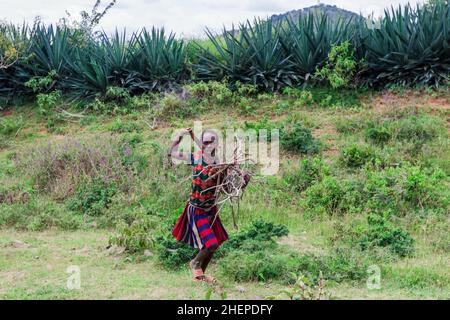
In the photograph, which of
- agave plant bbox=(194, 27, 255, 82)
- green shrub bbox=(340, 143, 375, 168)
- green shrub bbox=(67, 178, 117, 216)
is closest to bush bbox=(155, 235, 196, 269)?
green shrub bbox=(67, 178, 117, 216)

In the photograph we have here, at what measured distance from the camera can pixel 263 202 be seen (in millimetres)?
9906

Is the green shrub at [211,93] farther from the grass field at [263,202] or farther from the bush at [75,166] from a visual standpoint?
the bush at [75,166]

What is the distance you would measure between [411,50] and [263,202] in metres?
5.25

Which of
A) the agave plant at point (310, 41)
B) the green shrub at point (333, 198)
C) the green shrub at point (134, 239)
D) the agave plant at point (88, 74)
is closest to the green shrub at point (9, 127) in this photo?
the agave plant at point (88, 74)

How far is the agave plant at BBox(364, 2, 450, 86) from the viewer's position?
13461 mm

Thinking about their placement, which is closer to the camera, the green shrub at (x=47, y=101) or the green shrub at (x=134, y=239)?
the green shrub at (x=134, y=239)

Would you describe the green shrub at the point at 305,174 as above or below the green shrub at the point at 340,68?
below

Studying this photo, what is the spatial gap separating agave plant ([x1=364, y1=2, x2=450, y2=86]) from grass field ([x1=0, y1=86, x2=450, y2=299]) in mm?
385

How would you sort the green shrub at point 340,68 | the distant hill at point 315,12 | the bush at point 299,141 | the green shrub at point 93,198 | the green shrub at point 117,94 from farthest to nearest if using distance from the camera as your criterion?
the distant hill at point 315,12 < the green shrub at point 117,94 < the green shrub at point 340,68 < the bush at point 299,141 < the green shrub at point 93,198

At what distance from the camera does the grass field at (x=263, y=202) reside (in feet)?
23.3

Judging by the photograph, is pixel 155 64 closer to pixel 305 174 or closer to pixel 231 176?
pixel 305 174

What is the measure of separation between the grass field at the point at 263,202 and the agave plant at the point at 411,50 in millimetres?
385

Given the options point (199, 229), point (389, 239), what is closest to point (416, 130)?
point (389, 239)

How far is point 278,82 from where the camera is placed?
46.5 ft
